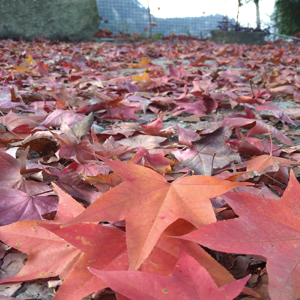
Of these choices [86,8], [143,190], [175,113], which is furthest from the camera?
[86,8]

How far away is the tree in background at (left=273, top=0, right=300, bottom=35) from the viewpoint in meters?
8.93

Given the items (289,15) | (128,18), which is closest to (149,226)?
(128,18)

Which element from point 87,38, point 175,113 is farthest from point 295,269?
point 87,38

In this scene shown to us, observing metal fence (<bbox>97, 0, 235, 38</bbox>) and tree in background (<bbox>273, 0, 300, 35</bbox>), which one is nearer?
metal fence (<bbox>97, 0, 235, 38</bbox>)

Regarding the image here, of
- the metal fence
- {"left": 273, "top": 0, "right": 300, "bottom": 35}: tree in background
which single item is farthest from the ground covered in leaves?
{"left": 273, "top": 0, "right": 300, "bottom": 35}: tree in background

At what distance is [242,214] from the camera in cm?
37

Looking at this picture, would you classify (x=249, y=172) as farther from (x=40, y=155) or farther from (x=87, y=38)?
(x=87, y=38)

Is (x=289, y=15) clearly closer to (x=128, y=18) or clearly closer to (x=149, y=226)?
(x=128, y=18)

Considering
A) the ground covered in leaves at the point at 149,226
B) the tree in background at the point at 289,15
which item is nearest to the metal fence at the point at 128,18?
the tree in background at the point at 289,15

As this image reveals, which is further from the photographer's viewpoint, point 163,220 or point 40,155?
point 40,155

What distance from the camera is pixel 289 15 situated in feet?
29.8

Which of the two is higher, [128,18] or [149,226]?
[128,18]

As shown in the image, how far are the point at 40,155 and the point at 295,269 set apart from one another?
710mm

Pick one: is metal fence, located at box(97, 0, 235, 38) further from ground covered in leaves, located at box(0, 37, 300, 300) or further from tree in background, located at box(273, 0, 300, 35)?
ground covered in leaves, located at box(0, 37, 300, 300)
